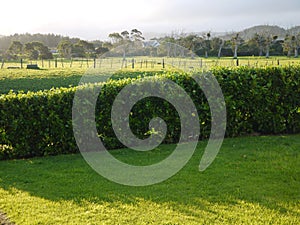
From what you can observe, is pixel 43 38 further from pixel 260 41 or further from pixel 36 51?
pixel 260 41

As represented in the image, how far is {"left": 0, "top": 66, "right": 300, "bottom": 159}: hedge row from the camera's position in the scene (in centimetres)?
636

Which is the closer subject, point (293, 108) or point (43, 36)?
point (293, 108)

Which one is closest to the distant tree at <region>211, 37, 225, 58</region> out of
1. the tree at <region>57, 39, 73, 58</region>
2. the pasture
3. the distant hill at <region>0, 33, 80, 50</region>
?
the tree at <region>57, 39, 73, 58</region>

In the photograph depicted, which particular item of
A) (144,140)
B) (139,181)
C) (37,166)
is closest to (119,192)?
(139,181)

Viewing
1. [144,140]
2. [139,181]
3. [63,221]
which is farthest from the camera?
[144,140]

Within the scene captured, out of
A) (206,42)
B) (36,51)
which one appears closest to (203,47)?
(206,42)

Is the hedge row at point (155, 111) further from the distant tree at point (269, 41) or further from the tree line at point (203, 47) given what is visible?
the distant tree at point (269, 41)

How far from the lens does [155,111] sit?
6938 mm

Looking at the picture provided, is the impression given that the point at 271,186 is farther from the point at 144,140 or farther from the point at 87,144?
the point at 87,144

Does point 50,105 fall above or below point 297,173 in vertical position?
above

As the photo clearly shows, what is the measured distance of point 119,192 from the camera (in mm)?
4594

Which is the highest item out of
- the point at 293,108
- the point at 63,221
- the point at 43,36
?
the point at 43,36

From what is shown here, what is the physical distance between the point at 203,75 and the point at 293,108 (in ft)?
7.66

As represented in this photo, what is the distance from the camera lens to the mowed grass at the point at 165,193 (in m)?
3.87
